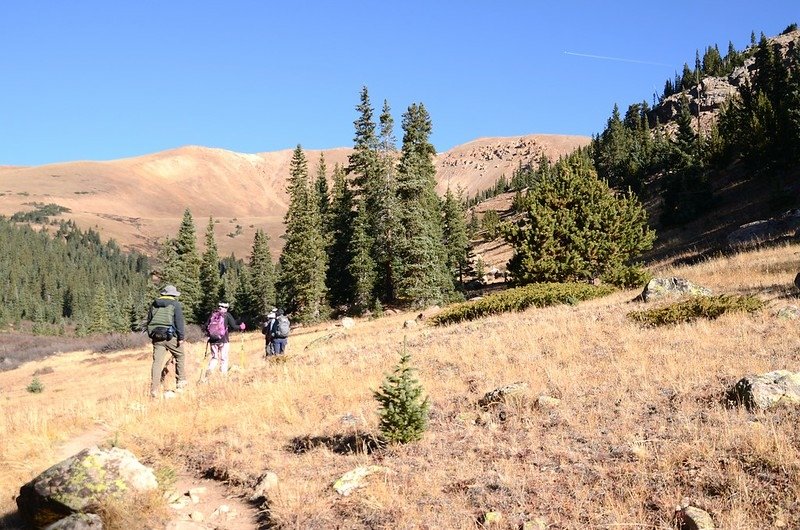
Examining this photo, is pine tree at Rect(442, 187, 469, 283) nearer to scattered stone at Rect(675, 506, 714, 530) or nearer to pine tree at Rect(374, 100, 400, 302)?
pine tree at Rect(374, 100, 400, 302)

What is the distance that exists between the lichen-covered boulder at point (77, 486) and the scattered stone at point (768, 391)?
7543 mm

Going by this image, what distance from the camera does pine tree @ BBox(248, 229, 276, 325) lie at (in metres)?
66.7

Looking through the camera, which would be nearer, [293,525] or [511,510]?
[511,510]

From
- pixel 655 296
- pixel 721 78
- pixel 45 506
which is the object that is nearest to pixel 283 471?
pixel 45 506

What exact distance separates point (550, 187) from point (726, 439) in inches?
1028

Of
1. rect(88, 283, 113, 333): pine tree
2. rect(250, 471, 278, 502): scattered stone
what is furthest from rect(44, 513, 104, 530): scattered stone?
rect(88, 283, 113, 333): pine tree

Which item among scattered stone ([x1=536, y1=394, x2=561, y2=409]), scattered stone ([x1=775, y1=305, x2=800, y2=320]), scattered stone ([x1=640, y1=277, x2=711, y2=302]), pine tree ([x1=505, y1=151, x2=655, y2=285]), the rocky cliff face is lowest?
scattered stone ([x1=536, y1=394, x2=561, y2=409])

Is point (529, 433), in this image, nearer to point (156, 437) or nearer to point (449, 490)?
point (449, 490)

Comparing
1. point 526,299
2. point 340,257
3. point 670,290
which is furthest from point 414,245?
point 670,290

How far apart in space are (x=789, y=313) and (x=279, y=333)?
573 inches

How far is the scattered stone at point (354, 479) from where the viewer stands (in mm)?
6418

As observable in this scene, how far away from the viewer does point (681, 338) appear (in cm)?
1168

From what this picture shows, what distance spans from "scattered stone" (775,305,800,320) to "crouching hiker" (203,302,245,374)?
13215 millimetres

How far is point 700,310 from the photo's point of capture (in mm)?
13703
